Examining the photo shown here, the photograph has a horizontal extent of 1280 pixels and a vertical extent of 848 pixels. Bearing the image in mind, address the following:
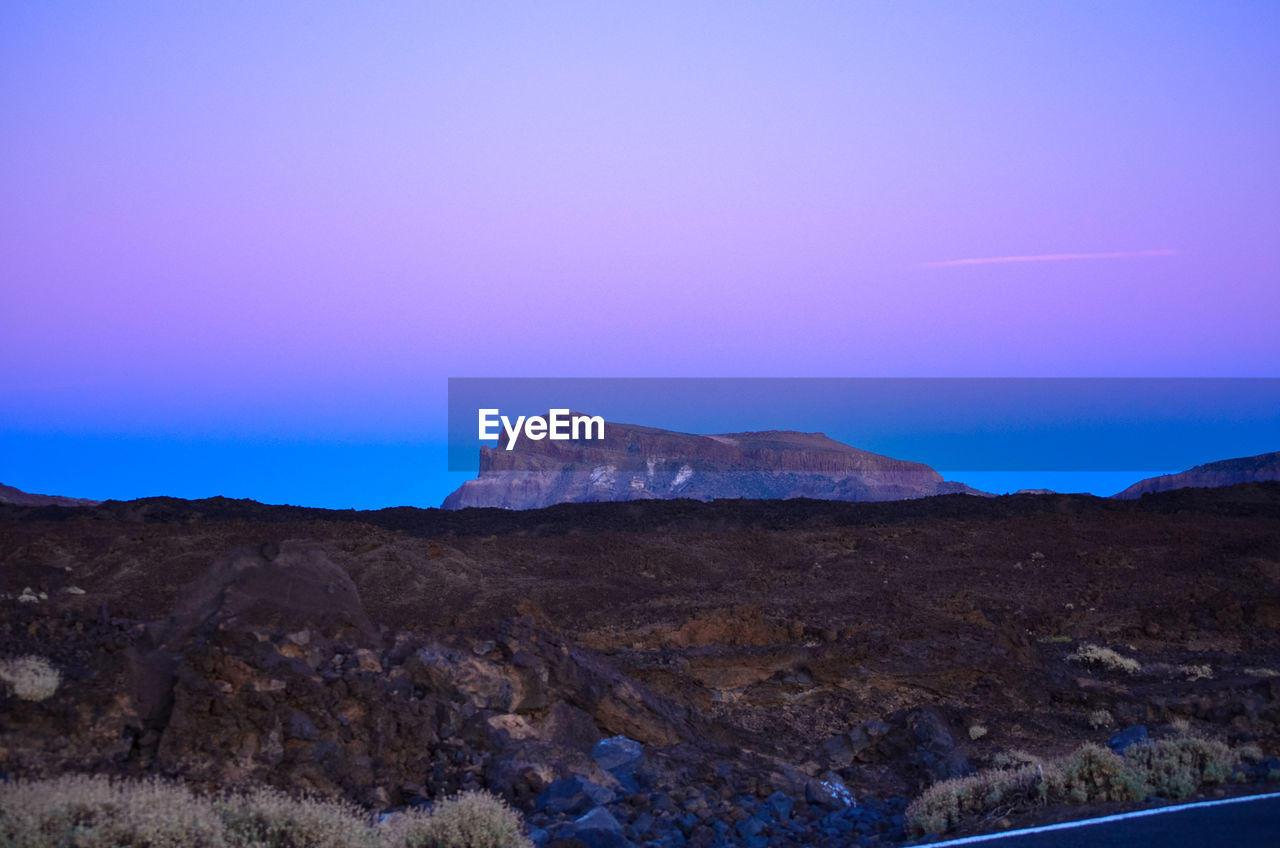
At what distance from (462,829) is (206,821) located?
1620mm

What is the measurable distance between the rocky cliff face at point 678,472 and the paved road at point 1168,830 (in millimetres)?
53948

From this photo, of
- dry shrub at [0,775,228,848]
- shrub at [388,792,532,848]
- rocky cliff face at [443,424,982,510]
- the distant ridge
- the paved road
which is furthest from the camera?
rocky cliff face at [443,424,982,510]

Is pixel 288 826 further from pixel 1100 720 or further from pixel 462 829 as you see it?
pixel 1100 720

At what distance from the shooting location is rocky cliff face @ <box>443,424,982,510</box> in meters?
63.7

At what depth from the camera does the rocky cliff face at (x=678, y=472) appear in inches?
2506

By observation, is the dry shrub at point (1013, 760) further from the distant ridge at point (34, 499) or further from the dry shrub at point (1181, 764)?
the distant ridge at point (34, 499)

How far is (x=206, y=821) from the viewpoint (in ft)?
21.3

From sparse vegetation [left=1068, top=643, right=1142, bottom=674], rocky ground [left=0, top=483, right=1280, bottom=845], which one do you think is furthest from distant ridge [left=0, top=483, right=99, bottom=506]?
sparse vegetation [left=1068, top=643, right=1142, bottom=674]

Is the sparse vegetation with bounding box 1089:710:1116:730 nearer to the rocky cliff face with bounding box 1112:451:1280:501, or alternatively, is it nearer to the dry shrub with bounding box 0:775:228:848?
the dry shrub with bounding box 0:775:228:848

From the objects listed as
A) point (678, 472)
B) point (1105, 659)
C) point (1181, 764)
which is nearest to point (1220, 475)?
point (678, 472)

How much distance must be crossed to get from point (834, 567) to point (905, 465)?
42341 mm

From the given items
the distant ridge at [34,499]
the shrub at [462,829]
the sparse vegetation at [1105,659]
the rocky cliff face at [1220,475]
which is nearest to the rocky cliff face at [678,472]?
→ the rocky cliff face at [1220,475]

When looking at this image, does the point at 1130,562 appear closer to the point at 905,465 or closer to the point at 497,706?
the point at 497,706

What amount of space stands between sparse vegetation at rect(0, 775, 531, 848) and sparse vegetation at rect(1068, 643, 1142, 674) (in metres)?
13.3
